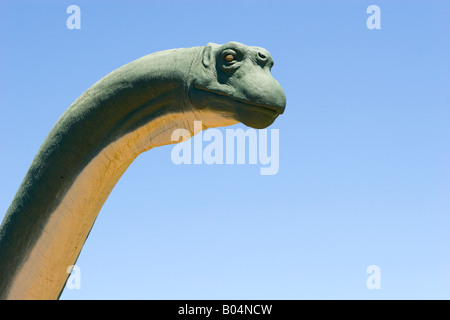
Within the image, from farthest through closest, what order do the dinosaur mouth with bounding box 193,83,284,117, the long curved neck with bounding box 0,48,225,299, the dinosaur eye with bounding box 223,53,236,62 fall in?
the long curved neck with bounding box 0,48,225,299, the dinosaur eye with bounding box 223,53,236,62, the dinosaur mouth with bounding box 193,83,284,117

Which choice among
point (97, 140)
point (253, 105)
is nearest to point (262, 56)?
point (253, 105)

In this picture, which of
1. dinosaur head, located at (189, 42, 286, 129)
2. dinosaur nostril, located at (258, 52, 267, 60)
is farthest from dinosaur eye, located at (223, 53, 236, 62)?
dinosaur nostril, located at (258, 52, 267, 60)

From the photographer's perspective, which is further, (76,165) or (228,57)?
(76,165)

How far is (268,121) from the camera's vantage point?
7.72 metres

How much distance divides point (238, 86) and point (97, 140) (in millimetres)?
1363

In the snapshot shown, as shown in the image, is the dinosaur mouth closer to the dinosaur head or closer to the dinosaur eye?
the dinosaur head

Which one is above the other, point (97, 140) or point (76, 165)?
point (97, 140)

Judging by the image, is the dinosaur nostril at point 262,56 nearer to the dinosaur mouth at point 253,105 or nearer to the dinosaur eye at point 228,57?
the dinosaur eye at point 228,57

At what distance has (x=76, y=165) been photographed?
26.3ft

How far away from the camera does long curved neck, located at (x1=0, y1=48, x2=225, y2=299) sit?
26.1 feet

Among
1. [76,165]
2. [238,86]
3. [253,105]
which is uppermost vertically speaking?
[238,86]

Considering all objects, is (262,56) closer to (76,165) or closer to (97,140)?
(97,140)

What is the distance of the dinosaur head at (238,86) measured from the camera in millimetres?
7645
